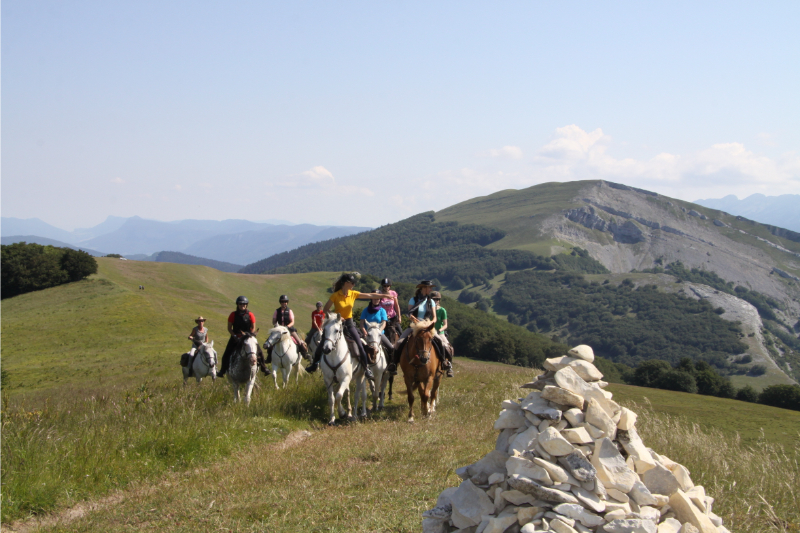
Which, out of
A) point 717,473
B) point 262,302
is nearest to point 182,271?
point 262,302

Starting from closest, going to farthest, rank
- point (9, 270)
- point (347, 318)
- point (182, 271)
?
point (347, 318) → point (9, 270) → point (182, 271)

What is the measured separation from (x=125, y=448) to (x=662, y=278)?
20437cm

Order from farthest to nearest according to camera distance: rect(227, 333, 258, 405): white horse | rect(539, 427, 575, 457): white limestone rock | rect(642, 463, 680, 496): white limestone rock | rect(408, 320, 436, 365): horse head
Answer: rect(227, 333, 258, 405): white horse, rect(408, 320, 436, 365): horse head, rect(642, 463, 680, 496): white limestone rock, rect(539, 427, 575, 457): white limestone rock

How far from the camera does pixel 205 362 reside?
47.6 feet

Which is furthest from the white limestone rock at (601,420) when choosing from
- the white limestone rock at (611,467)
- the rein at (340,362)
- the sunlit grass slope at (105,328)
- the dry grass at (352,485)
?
the sunlit grass slope at (105,328)

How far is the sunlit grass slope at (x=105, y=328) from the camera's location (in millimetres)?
→ 30266

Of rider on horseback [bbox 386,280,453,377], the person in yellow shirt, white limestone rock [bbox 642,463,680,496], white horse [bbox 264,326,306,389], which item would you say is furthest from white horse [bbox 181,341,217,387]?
white limestone rock [bbox 642,463,680,496]

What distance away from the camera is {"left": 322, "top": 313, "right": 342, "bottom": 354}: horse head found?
10438 mm

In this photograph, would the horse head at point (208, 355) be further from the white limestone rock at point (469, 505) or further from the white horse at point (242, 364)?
the white limestone rock at point (469, 505)

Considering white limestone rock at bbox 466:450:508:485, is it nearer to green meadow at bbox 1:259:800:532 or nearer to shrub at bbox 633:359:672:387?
green meadow at bbox 1:259:800:532

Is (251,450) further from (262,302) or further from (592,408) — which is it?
(262,302)

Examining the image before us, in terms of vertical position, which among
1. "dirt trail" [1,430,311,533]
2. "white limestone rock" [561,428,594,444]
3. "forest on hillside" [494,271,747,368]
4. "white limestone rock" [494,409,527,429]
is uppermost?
"white limestone rock" [561,428,594,444]

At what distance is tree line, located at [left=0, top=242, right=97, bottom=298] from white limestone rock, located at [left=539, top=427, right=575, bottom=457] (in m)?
72.1

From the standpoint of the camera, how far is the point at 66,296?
2208 inches
